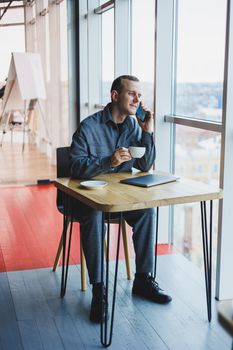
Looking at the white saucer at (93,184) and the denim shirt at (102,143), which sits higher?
the denim shirt at (102,143)

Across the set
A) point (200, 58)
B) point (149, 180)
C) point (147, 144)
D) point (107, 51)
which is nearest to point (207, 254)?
point (149, 180)

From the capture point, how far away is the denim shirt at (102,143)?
9.02 ft

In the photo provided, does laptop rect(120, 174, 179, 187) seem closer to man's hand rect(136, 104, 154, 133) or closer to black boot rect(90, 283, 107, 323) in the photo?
man's hand rect(136, 104, 154, 133)

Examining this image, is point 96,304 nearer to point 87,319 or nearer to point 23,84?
point 87,319

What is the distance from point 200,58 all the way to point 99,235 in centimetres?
142

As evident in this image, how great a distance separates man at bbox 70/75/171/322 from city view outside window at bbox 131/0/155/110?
102cm

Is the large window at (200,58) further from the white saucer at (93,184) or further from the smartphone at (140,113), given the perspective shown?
the white saucer at (93,184)

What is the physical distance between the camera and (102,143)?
2.93 metres

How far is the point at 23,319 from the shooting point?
9.05 ft

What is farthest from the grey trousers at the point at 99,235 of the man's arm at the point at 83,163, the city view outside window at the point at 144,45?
the city view outside window at the point at 144,45

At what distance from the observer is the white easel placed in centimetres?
533

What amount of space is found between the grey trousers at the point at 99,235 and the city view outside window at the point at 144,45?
131 centimetres

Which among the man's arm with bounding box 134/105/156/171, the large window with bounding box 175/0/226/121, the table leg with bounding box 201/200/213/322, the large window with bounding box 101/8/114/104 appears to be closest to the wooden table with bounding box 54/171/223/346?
the table leg with bounding box 201/200/213/322

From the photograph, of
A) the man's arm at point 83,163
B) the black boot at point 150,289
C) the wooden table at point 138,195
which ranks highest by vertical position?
the man's arm at point 83,163
